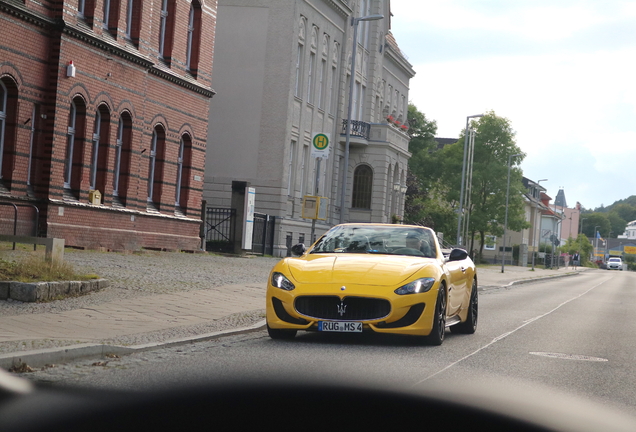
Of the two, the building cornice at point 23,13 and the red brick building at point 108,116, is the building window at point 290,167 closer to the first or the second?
the red brick building at point 108,116

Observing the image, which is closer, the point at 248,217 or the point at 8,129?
the point at 8,129

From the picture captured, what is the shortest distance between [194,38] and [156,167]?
4.76m

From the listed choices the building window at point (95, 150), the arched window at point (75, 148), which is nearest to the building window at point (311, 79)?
the building window at point (95, 150)

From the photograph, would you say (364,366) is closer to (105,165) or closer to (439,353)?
(439,353)

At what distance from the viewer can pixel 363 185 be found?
54.0 metres

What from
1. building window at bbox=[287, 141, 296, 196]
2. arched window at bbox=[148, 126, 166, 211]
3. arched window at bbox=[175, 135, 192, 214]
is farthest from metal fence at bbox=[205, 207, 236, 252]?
arched window at bbox=[148, 126, 166, 211]

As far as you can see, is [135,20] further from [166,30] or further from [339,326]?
[339,326]

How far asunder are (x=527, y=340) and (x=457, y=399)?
1202 centimetres

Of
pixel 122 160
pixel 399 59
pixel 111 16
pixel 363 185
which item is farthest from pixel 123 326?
pixel 399 59

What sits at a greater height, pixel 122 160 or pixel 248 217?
pixel 122 160

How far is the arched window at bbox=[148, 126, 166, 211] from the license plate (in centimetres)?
2083

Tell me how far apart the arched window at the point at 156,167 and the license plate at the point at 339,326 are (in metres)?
20.8

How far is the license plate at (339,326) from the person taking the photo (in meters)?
10.5

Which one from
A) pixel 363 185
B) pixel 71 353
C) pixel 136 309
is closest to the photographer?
pixel 71 353
